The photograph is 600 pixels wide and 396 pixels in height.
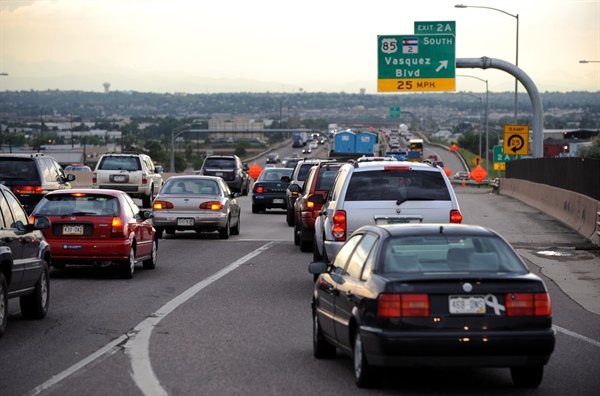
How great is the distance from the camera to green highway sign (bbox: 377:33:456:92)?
148ft

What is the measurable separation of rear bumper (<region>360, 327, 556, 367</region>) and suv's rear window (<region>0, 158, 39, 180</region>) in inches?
880

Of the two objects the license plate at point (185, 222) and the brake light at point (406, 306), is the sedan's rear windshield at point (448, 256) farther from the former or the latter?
the license plate at point (185, 222)

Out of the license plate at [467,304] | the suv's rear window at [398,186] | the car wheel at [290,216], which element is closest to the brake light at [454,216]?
the suv's rear window at [398,186]

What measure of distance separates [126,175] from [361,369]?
3516cm

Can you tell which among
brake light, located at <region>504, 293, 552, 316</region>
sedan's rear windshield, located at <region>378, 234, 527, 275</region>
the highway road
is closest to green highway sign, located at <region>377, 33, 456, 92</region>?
the highway road

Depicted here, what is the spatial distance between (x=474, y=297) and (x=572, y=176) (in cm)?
2620

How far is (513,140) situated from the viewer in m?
50.8

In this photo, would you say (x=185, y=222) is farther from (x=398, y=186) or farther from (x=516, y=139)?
(x=516, y=139)

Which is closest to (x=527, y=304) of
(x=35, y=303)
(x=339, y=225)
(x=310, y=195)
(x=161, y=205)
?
(x=35, y=303)

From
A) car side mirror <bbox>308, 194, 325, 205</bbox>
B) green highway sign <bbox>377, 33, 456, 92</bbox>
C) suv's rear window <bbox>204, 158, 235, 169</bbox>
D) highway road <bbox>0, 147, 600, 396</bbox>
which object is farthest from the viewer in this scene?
suv's rear window <bbox>204, 158, 235, 169</bbox>

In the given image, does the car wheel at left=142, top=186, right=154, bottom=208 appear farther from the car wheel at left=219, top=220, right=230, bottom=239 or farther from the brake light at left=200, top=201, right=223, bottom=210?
the brake light at left=200, top=201, right=223, bottom=210

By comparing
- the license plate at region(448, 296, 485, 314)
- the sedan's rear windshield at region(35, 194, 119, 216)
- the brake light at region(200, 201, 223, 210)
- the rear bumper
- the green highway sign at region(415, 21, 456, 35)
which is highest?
the green highway sign at region(415, 21, 456, 35)

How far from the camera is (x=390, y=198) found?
16797mm

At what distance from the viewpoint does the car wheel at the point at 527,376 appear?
32.5 ft
